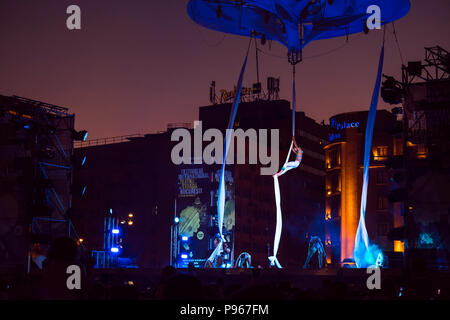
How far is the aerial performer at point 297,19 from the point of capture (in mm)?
27203

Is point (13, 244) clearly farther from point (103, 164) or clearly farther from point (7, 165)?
point (103, 164)

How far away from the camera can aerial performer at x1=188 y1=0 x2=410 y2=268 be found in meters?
27.2

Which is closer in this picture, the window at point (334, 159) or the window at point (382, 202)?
the window at point (382, 202)

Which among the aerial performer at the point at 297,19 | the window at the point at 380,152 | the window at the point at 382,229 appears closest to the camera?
the aerial performer at the point at 297,19

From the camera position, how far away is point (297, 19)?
28.2 meters

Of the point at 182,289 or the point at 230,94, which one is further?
the point at 230,94

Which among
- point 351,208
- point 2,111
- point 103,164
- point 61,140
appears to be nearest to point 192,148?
point 103,164

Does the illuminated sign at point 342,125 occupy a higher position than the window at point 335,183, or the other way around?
the illuminated sign at point 342,125

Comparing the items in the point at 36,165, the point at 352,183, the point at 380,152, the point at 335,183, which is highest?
the point at 380,152

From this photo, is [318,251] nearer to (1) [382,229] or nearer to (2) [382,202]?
(1) [382,229]

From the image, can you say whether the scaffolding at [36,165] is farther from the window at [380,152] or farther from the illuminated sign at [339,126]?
the illuminated sign at [339,126]

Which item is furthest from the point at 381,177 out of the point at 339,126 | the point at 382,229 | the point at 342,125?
the point at 339,126

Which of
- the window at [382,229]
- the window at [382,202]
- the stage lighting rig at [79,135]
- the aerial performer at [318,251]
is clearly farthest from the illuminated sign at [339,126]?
the stage lighting rig at [79,135]

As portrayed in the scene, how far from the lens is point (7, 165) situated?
31.7 m
